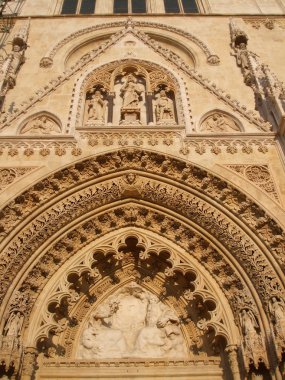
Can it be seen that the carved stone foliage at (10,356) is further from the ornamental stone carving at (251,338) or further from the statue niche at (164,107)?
the statue niche at (164,107)

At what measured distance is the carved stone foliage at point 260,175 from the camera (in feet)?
27.9

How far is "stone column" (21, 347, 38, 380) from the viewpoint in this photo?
6938 mm

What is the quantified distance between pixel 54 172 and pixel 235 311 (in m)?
4.43

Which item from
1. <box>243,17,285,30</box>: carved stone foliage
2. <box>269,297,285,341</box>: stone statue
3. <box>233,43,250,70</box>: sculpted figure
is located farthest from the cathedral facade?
<box>243,17,285,30</box>: carved stone foliage

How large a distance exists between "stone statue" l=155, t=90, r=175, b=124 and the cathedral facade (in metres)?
0.05

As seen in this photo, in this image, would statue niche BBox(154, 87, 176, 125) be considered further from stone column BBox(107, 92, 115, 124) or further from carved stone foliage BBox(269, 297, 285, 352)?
carved stone foliage BBox(269, 297, 285, 352)

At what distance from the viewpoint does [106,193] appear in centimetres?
896

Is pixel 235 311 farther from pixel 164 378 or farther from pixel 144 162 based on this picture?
pixel 144 162

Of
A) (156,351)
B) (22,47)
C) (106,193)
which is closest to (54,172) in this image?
(106,193)

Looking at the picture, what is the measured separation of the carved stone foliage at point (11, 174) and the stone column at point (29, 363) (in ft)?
10.4

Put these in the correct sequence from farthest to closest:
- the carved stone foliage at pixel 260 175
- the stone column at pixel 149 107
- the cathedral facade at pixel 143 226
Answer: the stone column at pixel 149 107, the carved stone foliage at pixel 260 175, the cathedral facade at pixel 143 226

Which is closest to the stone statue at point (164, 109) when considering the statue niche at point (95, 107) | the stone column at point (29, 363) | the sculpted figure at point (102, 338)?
the statue niche at point (95, 107)

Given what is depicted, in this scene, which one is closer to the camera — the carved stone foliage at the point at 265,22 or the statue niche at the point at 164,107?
the statue niche at the point at 164,107

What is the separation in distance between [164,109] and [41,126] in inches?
124
